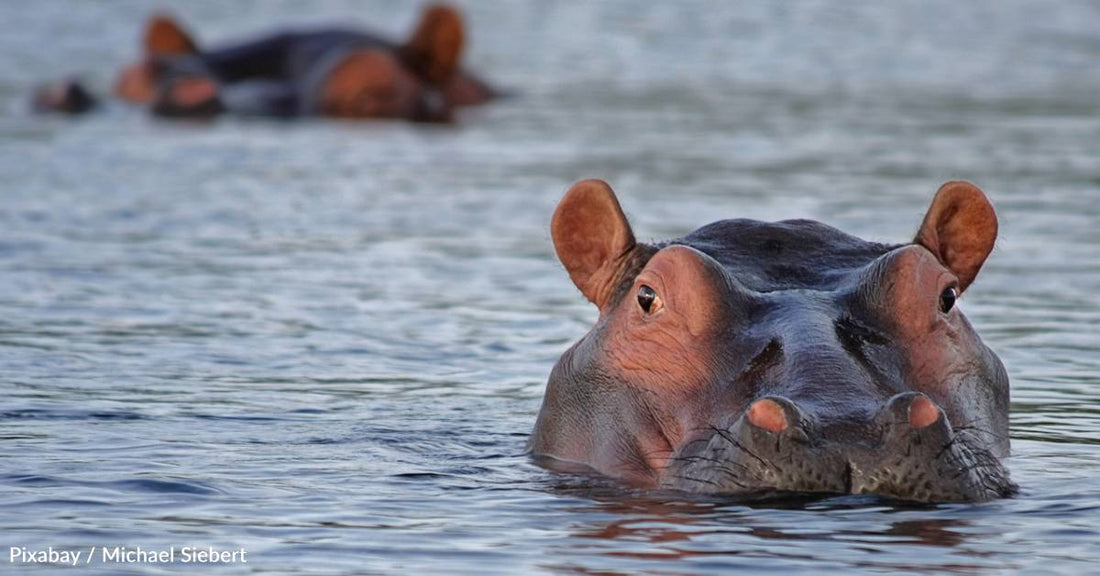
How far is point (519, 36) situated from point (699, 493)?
27.6 meters

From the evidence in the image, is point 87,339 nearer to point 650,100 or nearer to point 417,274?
point 417,274

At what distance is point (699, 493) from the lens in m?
7.04

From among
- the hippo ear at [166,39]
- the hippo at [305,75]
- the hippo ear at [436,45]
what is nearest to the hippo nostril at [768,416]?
the hippo at [305,75]

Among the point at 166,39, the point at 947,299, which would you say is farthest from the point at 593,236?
the point at 166,39

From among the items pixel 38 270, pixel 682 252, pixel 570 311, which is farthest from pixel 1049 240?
pixel 682 252

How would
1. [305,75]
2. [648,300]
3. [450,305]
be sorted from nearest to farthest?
[648,300] < [450,305] < [305,75]

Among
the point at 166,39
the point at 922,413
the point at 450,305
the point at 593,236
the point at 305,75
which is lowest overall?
the point at 450,305

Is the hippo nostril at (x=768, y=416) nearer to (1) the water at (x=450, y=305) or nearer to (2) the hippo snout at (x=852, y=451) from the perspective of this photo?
(2) the hippo snout at (x=852, y=451)

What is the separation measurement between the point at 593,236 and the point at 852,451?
206 cm

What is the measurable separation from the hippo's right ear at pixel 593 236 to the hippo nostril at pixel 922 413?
1.87 meters

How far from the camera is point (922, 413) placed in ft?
21.7

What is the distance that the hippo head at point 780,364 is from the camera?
6.64 m

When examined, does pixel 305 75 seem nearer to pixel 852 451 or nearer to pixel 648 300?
pixel 648 300

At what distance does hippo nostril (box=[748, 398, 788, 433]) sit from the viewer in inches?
260
